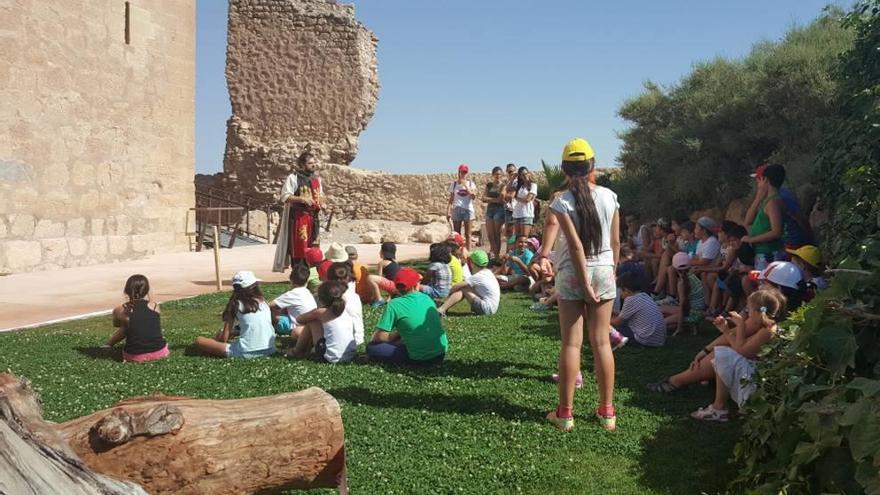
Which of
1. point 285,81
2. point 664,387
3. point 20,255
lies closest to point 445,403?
point 664,387

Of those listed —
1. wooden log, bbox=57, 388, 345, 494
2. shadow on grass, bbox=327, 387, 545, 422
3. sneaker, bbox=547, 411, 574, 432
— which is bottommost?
shadow on grass, bbox=327, 387, 545, 422

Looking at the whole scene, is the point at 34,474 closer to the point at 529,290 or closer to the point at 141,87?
the point at 529,290

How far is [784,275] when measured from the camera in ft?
18.9

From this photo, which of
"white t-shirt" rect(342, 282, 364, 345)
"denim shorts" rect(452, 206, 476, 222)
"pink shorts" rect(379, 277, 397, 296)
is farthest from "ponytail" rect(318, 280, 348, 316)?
"denim shorts" rect(452, 206, 476, 222)

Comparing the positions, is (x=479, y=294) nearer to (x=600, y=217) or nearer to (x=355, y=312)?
(x=355, y=312)

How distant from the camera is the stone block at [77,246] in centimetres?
1280

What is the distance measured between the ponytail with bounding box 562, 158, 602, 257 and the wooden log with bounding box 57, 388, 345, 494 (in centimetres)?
189

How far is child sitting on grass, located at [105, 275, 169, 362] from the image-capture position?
670cm

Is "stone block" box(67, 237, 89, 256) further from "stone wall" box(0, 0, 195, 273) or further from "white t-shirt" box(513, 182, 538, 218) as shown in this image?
"white t-shirt" box(513, 182, 538, 218)

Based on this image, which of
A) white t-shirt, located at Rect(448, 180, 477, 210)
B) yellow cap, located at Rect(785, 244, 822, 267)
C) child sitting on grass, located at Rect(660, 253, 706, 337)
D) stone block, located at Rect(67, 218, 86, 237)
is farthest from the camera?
white t-shirt, located at Rect(448, 180, 477, 210)

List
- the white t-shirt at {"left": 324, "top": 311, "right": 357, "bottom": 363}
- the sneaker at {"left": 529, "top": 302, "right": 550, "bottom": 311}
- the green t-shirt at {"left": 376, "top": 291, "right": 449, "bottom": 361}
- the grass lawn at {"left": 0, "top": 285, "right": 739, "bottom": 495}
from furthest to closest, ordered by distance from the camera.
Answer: the sneaker at {"left": 529, "top": 302, "right": 550, "bottom": 311}
the white t-shirt at {"left": 324, "top": 311, "right": 357, "bottom": 363}
the green t-shirt at {"left": 376, "top": 291, "right": 449, "bottom": 361}
the grass lawn at {"left": 0, "top": 285, "right": 739, "bottom": 495}

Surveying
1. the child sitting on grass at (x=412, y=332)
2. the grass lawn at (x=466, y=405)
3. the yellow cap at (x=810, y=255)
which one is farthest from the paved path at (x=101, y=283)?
the yellow cap at (x=810, y=255)

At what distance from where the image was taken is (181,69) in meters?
15.2

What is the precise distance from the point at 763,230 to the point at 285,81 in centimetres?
2287
